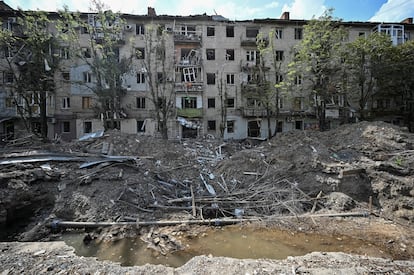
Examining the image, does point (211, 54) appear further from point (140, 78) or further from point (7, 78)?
point (7, 78)

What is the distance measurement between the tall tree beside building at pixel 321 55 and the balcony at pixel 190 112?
10680 mm

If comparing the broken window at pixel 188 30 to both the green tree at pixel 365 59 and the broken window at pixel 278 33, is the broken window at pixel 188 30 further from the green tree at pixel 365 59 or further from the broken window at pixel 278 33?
the green tree at pixel 365 59

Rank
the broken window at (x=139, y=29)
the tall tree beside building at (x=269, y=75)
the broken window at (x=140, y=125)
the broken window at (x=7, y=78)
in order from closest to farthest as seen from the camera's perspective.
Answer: the tall tree beside building at (x=269, y=75), the broken window at (x=7, y=78), the broken window at (x=140, y=125), the broken window at (x=139, y=29)

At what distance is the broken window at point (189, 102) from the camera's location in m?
25.5

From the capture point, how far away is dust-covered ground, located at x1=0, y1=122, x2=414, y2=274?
710 centimetres

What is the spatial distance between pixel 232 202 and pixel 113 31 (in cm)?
1953

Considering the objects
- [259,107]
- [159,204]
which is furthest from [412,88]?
[159,204]

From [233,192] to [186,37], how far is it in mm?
21573

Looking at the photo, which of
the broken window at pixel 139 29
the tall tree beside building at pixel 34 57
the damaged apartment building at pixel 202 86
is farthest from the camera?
the broken window at pixel 139 29

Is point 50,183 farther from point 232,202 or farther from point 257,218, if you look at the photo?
point 257,218

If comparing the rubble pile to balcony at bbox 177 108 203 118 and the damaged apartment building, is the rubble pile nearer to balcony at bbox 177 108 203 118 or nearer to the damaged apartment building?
the damaged apartment building

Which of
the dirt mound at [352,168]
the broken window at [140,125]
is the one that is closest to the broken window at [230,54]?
the broken window at [140,125]

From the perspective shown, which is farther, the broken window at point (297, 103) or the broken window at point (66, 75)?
the broken window at point (297, 103)

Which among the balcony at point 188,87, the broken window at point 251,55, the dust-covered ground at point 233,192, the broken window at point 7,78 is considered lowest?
the dust-covered ground at point 233,192
